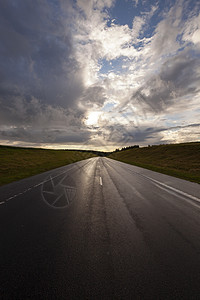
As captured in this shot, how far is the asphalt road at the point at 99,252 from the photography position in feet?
7.22

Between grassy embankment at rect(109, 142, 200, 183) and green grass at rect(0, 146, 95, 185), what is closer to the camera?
green grass at rect(0, 146, 95, 185)

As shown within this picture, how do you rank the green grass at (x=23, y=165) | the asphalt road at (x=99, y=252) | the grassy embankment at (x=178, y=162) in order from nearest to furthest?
the asphalt road at (x=99, y=252), the green grass at (x=23, y=165), the grassy embankment at (x=178, y=162)

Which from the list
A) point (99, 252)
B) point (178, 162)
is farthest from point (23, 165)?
point (178, 162)

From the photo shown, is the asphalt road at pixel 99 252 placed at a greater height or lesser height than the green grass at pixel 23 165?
lesser

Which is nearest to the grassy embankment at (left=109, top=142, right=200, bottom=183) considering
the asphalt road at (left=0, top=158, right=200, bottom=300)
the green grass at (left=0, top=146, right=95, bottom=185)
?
the asphalt road at (left=0, top=158, right=200, bottom=300)

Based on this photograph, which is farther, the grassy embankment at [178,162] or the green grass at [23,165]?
the grassy embankment at [178,162]

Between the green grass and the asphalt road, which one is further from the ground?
the green grass

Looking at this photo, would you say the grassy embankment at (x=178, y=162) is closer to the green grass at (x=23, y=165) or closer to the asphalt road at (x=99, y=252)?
the asphalt road at (x=99, y=252)

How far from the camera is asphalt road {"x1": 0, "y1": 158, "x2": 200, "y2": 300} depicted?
2.20m

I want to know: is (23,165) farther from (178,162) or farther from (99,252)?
(178,162)

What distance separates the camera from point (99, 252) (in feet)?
10.0

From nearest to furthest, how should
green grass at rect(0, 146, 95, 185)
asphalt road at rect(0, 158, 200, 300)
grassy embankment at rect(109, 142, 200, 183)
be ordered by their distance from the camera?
1. asphalt road at rect(0, 158, 200, 300)
2. green grass at rect(0, 146, 95, 185)
3. grassy embankment at rect(109, 142, 200, 183)

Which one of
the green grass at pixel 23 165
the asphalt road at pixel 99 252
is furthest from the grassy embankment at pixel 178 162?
the green grass at pixel 23 165

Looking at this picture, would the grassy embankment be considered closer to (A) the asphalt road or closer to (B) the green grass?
(A) the asphalt road
